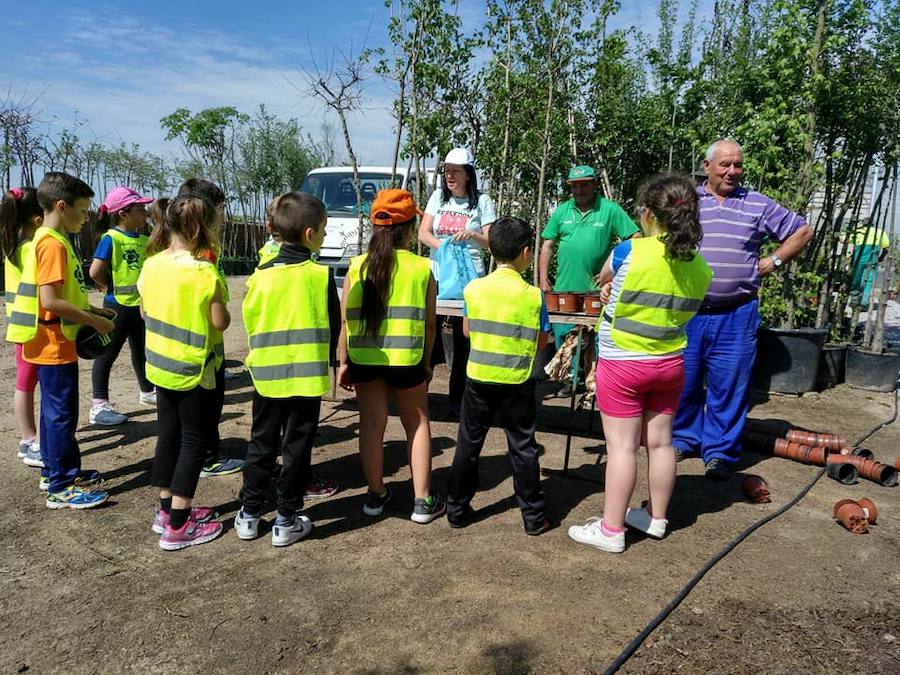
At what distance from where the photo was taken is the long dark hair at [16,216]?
3.55 meters

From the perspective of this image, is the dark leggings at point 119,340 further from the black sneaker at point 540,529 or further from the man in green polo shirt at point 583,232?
the black sneaker at point 540,529

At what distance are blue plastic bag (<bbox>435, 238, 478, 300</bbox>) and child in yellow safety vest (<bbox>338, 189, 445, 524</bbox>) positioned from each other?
5.11 ft

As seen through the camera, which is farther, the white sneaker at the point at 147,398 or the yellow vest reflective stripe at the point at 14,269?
the white sneaker at the point at 147,398

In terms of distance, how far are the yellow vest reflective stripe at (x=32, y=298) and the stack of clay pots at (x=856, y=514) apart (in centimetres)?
424

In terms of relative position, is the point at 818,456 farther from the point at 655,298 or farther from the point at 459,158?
the point at 459,158

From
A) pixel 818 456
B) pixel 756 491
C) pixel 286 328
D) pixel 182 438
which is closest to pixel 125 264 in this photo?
pixel 182 438

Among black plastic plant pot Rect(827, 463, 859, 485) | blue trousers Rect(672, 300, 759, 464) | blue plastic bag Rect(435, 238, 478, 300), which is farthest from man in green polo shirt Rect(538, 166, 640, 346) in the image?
black plastic plant pot Rect(827, 463, 859, 485)

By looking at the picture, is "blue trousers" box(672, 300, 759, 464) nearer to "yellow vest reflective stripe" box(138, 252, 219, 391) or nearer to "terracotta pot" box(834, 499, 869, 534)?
"terracotta pot" box(834, 499, 869, 534)

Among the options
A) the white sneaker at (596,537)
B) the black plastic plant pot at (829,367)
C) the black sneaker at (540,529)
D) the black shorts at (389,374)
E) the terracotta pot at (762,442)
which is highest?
the black shorts at (389,374)

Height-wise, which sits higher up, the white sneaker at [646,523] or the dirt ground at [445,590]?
the white sneaker at [646,523]

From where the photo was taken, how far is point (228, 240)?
20531mm

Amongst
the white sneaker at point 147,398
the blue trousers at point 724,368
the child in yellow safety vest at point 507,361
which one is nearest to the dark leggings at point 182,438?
the child in yellow safety vest at point 507,361

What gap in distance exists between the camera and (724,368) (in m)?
4.13

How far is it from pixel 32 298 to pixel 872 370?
712cm
